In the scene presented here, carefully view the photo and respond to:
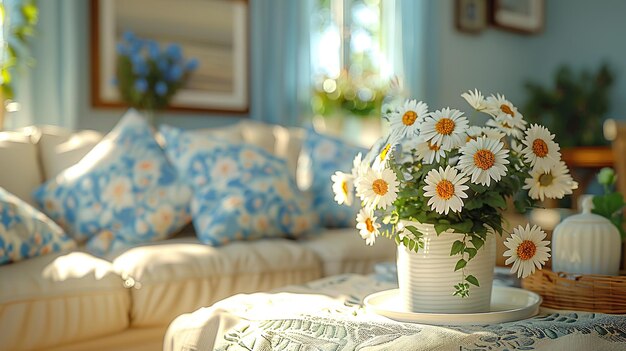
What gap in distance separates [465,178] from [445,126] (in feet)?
0.37

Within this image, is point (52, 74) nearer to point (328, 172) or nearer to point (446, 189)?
point (328, 172)

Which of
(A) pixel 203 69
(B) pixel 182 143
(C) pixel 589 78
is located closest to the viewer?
(B) pixel 182 143

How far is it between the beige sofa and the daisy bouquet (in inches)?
41.3

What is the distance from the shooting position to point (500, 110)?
143cm

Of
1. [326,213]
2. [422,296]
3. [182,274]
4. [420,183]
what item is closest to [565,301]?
[422,296]

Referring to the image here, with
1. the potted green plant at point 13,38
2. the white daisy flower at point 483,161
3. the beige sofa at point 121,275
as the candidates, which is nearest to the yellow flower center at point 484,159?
the white daisy flower at point 483,161

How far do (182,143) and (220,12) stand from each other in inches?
53.8

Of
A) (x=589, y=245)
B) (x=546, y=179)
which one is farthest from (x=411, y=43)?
(x=546, y=179)

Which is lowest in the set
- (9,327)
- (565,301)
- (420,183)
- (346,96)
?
(9,327)

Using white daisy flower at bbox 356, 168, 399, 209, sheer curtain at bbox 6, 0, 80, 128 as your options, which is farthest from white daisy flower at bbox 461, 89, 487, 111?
sheer curtain at bbox 6, 0, 80, 128

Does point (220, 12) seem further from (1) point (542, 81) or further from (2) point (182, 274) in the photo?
(1) point (542, 81)

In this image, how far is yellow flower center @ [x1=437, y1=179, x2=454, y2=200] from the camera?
132 cm

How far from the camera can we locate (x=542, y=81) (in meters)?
6.12

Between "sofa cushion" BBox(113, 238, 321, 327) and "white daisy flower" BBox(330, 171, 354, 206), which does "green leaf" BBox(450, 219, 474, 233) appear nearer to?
"white daisy flower" BBox(330, 171, 354, 206)
